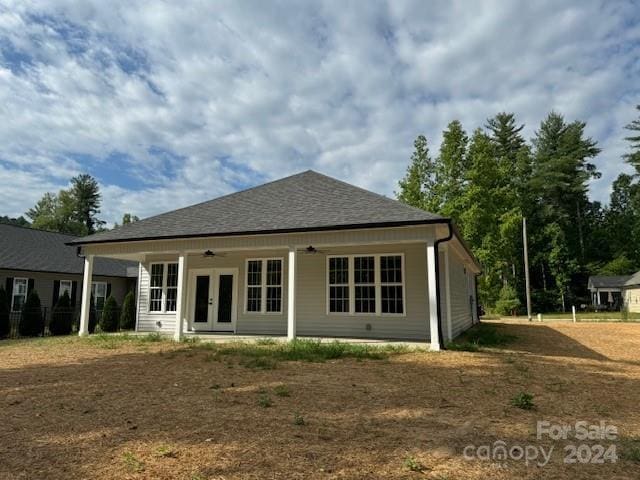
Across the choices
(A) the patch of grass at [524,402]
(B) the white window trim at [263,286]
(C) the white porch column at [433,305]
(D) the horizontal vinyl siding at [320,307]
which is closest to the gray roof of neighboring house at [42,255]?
(D) the horizontal vinyl siding at [320,307]

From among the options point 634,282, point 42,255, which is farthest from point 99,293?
point 634,282

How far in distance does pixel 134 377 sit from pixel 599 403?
22.9ft

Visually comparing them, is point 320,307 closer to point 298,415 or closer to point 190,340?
point 190,340

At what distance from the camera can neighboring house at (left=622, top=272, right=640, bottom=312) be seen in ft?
120

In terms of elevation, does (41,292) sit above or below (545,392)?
above

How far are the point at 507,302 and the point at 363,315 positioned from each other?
2769 cm

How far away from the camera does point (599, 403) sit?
19.1ft

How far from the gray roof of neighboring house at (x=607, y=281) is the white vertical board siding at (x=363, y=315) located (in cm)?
3723

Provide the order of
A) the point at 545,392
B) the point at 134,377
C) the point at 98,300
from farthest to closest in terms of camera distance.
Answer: the point at 98,300 < the point at 134,377 < the point at 545,392

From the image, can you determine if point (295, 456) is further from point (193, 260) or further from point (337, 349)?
point (193, 260)

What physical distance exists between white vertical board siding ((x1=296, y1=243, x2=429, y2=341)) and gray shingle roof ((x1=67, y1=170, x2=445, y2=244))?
1.49 meters

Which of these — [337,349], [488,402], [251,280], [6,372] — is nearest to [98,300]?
[251,280]

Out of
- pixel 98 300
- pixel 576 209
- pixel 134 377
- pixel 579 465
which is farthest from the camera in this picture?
pixel 576 209

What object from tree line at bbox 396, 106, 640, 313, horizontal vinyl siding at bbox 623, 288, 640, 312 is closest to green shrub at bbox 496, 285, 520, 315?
tree line at bbox 396, 106, 640, 313
